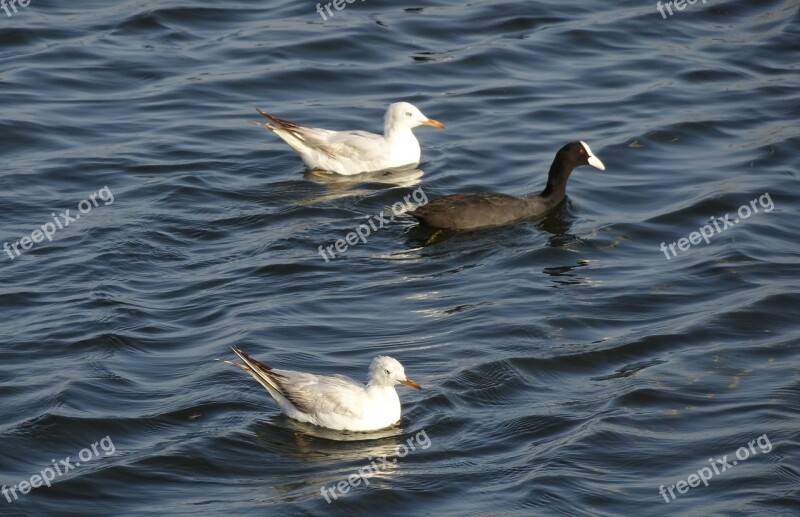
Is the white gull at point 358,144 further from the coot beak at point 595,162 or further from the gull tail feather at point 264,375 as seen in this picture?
the gull tail feather at point 264,375

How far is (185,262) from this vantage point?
41.9 ft

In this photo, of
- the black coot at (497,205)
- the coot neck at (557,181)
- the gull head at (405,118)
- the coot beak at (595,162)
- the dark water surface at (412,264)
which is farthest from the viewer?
the gull head at (405,118)

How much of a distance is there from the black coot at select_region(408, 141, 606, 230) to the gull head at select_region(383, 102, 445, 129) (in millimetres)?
1679

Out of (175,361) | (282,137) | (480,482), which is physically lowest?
(480,482)

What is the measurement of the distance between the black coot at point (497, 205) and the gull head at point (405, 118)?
5.51 feet

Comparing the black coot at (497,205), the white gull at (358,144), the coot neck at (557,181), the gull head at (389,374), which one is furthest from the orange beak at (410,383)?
the white gull at (358,144)

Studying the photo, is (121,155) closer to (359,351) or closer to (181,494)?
(359,351)

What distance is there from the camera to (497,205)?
543 inches

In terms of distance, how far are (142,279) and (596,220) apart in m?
4.78

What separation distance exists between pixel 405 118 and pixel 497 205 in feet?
7.57

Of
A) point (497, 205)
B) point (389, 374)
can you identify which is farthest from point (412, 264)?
point (389, 374)

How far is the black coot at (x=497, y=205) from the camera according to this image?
44.3ft

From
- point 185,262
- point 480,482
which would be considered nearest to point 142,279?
point 185,262

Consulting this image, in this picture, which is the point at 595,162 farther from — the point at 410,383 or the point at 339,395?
the point at 339,395
